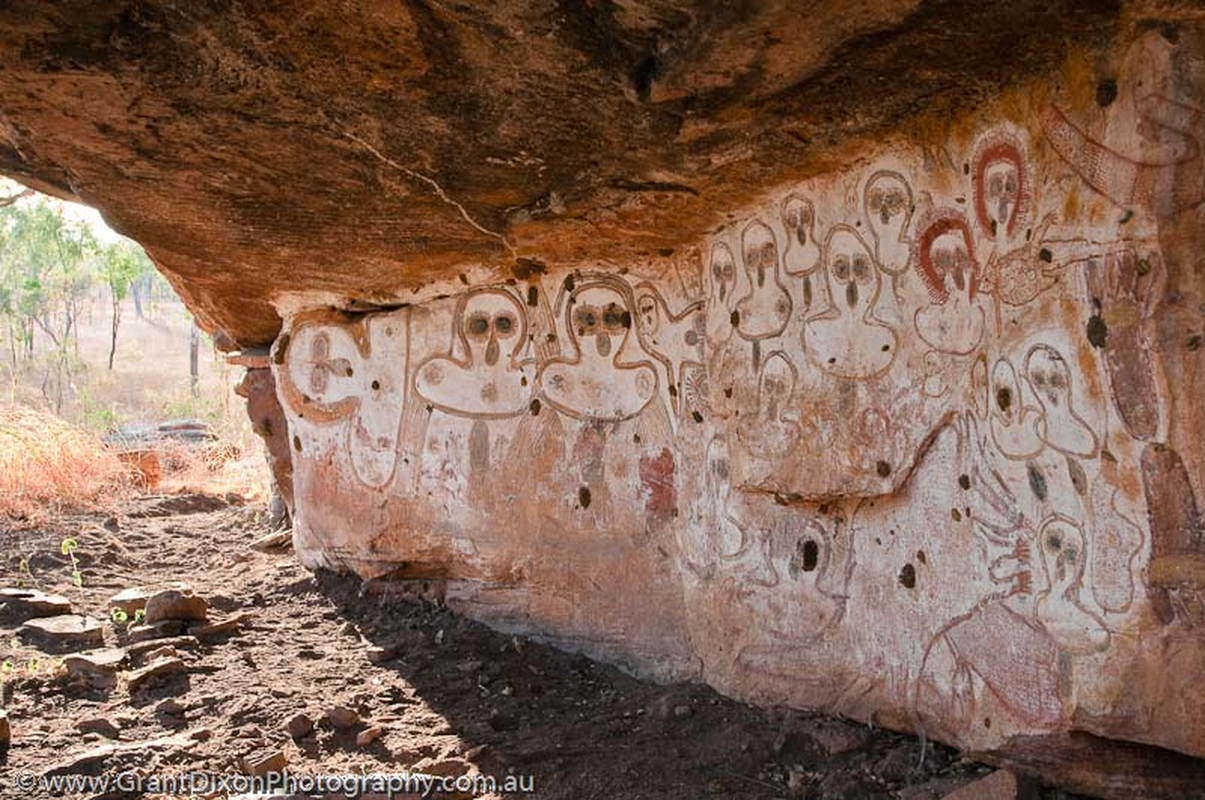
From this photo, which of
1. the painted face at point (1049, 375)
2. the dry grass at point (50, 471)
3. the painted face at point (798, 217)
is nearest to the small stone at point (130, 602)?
the dry grass at point (50, 471)

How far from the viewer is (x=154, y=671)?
338 cm

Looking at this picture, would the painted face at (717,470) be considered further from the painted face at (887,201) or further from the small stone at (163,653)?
the small stone at (163,653)

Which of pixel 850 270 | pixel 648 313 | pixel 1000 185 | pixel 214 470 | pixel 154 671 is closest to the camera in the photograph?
pixel 1000 185

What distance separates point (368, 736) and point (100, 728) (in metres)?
0.81

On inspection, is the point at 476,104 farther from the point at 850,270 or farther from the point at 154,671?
the point at 154,671

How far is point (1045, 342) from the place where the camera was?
7.16 ft

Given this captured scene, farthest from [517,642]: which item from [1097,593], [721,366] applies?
[1097,593]

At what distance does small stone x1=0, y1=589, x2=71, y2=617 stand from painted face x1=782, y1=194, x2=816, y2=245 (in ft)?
10.8

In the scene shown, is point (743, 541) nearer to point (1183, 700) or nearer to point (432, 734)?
point (432, 734)

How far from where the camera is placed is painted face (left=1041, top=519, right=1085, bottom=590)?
214 centimetres

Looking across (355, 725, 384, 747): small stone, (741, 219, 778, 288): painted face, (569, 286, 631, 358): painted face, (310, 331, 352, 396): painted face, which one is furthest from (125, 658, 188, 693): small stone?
(741, 219, 778, 288): painted face

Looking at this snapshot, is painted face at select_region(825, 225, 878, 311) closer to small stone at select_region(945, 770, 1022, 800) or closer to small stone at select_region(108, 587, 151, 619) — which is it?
small stone at select_region(945, 770, 1022, 800)

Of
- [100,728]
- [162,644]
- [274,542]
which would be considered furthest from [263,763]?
[274,542]

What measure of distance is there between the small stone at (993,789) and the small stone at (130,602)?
125 inches
